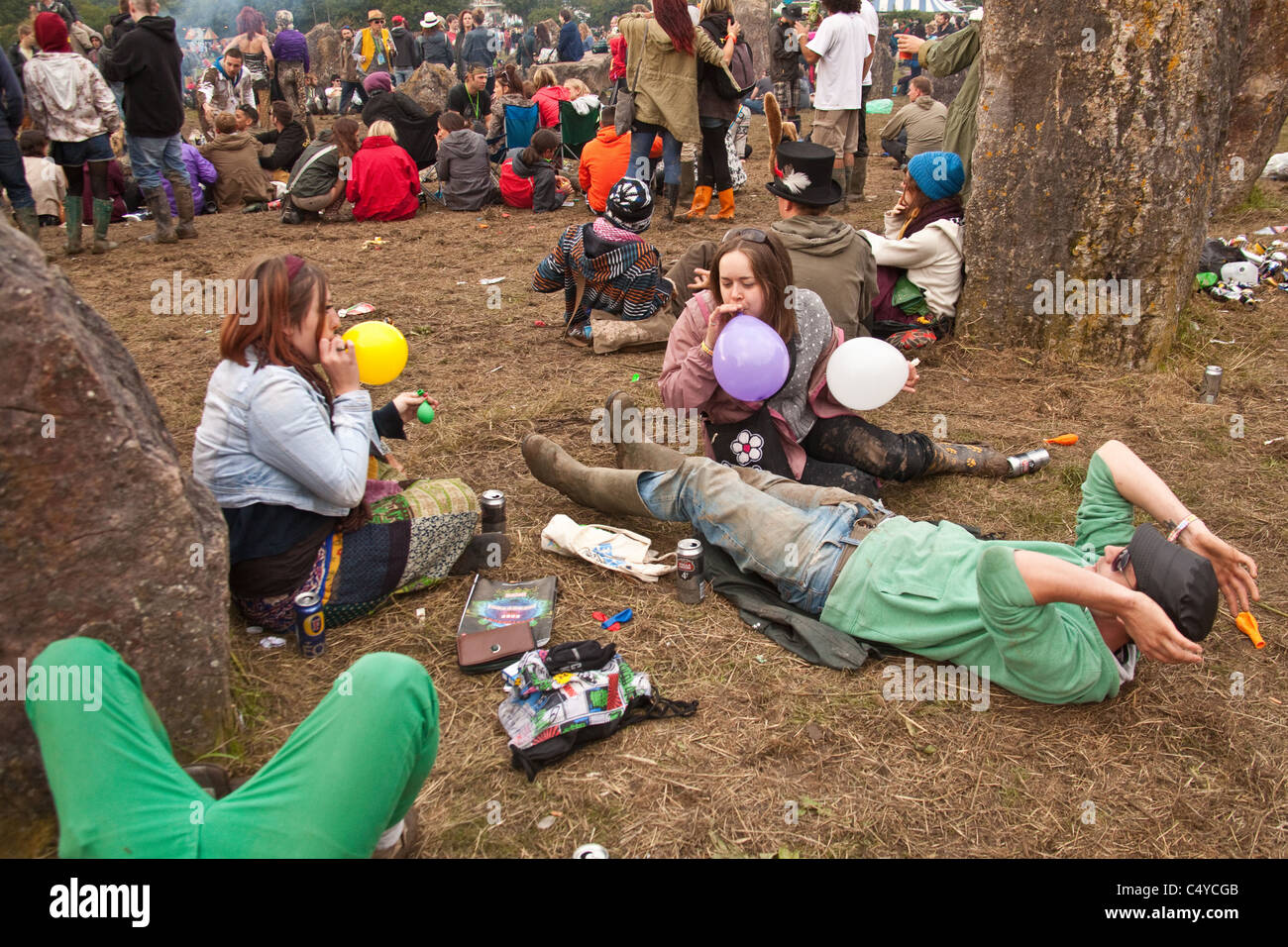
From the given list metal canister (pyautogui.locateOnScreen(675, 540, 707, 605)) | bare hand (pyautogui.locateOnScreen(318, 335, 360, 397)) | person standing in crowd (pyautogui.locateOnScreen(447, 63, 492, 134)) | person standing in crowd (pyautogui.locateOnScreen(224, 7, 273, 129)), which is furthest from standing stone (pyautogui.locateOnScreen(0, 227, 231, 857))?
person standing in crowd (pyautogui.locateOnScreen(224, 7, 273, 129))

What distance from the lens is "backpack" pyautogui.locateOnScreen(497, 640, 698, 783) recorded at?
2.72 metres

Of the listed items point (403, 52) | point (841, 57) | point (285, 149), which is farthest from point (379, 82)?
point (841, 57)

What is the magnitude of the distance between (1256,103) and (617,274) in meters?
7.29

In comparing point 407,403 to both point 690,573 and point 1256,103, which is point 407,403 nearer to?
point 690,573

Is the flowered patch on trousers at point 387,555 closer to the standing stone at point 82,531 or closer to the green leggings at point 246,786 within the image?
the standing stone at point 82,531

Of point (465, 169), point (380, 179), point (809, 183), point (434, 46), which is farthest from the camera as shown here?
point (434, 46)

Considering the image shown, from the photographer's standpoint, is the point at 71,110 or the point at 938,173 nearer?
the point at 938,173

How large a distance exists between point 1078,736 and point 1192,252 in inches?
149

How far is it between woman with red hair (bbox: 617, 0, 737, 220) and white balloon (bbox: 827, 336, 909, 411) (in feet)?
18.9

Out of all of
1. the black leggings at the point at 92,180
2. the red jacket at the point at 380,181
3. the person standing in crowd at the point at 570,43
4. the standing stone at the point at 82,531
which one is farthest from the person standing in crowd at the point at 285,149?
the standing stone at the point at 82,531

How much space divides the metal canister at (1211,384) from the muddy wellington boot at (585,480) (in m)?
3.50

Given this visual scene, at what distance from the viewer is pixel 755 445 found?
403 cm
